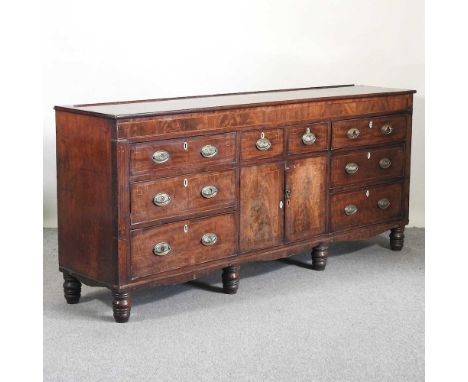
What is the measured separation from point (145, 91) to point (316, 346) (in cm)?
233

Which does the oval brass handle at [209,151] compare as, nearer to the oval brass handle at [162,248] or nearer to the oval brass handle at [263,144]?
the oval brass handle at [263,144]

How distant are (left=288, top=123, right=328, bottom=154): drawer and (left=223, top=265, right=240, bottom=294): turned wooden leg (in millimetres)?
618

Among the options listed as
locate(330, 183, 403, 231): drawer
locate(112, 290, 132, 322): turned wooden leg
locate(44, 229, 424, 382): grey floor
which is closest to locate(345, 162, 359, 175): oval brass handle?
locate(330, 183, 403, 231): drawer

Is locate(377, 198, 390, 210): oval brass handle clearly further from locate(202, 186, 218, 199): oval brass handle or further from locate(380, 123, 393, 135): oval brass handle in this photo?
locate(202, 186, 218, 199): oval brass handle

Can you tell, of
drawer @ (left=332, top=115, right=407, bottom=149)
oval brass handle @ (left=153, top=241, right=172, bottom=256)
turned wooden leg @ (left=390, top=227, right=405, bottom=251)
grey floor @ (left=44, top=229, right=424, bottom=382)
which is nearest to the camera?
grey floor @ (left=44, top=229, right=424, bottom=382)

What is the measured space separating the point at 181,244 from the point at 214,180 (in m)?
0.32

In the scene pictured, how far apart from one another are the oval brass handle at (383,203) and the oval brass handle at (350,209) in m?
0.20

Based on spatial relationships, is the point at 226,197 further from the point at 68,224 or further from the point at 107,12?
the point at 107,12

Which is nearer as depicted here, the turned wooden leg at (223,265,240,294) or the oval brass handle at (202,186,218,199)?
the oval brass handle at (202,186,218,199)

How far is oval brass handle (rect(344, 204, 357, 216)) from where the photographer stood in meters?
4.25

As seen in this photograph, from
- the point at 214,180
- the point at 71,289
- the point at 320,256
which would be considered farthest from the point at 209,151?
the point at 320,256

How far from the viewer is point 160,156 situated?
338cm

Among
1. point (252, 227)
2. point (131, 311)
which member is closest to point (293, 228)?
point (252, 227)
